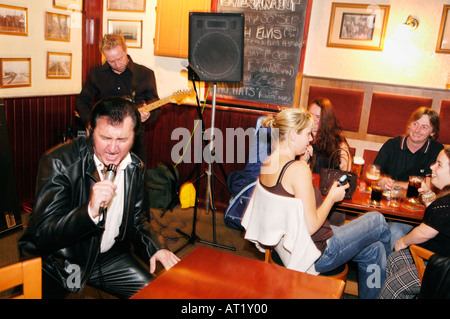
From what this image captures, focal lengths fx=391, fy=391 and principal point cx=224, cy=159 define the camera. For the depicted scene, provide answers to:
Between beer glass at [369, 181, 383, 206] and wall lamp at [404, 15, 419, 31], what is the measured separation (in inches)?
79.6

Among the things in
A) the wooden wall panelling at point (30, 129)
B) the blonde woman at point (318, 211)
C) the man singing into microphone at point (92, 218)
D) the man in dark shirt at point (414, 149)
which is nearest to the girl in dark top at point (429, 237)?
the blonde woman at point (318, 211)

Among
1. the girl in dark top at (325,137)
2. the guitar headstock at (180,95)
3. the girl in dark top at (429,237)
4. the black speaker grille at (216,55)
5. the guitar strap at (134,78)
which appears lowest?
the girl in dark top at (429,237)

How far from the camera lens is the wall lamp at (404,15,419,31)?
3.72m

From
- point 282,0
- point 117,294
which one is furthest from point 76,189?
point 282,0

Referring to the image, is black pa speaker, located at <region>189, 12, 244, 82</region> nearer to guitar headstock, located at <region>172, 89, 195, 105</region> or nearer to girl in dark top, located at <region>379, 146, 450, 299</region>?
guitar headstock, located at <region>172, 89, 195, 105</region>

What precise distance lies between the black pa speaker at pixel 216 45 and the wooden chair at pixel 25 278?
2455mm

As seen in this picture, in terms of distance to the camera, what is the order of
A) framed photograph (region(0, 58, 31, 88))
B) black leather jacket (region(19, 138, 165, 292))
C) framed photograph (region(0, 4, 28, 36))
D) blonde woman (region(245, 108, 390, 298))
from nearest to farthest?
1. black leather jacket (region(19, 138, 165, 292))
2. blonde woman (region(245, 108, 390, 298))
3. framed photograph (region(0, 4, 28, 36))
4. framed photograph (region(0, 58, 31, 88))

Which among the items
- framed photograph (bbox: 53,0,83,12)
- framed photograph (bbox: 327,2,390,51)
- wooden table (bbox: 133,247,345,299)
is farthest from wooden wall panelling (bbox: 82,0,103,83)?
wooden table (bbox: 133,247,345,299)

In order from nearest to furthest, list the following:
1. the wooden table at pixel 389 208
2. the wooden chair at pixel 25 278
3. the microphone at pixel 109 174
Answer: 1. the wooden chair at pixel 25 278
2. the microphone at pixel 109 174
3. the wooden table at pixel 389 208

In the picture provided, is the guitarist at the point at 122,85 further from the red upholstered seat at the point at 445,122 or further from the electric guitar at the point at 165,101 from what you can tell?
the red upholstered seat at the point at 445,122

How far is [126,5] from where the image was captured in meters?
4.46

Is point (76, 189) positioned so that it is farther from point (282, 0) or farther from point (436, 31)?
point (436, 31)

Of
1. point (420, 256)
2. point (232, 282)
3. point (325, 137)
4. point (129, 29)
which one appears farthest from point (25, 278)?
point (129, 29)

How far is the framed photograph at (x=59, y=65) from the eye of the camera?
396 cm
